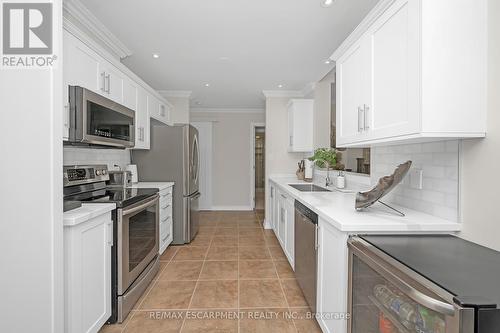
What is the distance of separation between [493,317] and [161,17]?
2.75 meters

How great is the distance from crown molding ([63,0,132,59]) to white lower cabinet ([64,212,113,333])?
1398 mm

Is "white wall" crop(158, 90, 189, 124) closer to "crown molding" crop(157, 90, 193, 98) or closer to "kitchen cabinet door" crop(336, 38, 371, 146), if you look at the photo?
"crown molding" crop(157, 90, 193, 98)

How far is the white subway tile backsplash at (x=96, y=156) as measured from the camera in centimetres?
235

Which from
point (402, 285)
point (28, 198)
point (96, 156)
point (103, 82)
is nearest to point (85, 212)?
point (28, 198)

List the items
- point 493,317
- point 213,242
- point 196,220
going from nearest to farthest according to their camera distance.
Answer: point 493,317, point 213,242, point 196,220

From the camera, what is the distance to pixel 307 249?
209cm

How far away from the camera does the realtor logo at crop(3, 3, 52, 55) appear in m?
1.34

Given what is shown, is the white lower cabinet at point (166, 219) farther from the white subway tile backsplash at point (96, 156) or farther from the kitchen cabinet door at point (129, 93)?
the kitchen cabinet door at point (129, 93)

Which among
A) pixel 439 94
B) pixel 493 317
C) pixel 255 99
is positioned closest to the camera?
pixel 493 317

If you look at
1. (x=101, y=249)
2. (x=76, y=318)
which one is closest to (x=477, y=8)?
(x=101, y=249)

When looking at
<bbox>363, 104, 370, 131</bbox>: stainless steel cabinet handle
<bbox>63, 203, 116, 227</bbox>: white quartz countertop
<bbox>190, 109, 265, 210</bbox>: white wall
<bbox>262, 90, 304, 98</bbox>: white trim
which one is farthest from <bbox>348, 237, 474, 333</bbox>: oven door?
<bbox>190, 109, 265, 210</bbox>: white wall

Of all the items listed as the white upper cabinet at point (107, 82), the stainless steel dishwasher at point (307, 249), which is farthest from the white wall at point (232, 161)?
the stainless steel dishwasher at point (307, 249)

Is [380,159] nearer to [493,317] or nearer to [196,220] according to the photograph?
[493,317]

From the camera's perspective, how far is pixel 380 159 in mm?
2174
